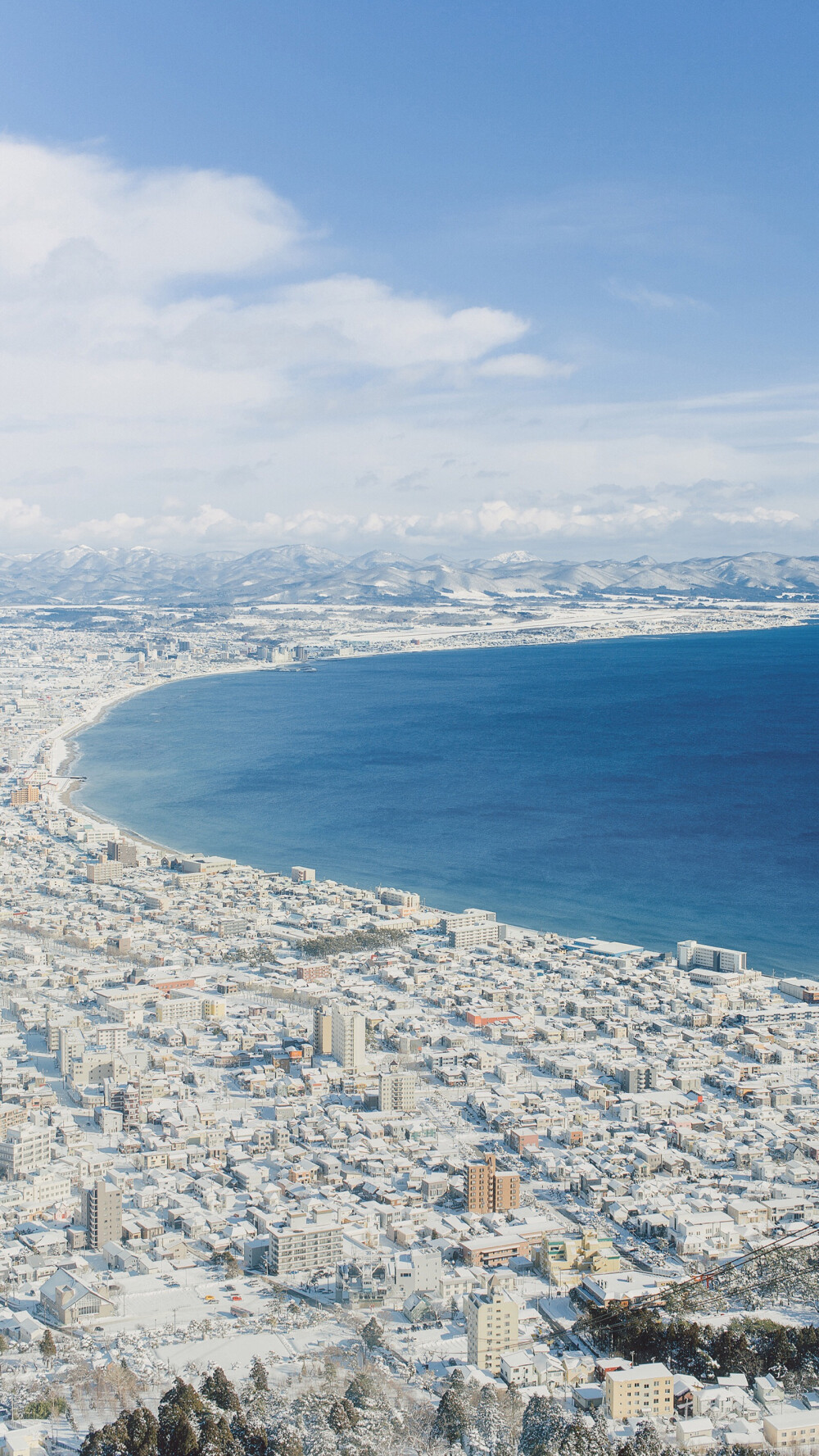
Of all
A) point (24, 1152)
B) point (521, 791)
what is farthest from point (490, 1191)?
point (521, 791)

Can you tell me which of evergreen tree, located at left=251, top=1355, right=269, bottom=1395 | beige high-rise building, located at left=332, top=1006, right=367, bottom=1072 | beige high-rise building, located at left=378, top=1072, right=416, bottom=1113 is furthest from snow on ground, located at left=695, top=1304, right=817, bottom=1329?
beige high-rise building, located at left=332, top=1006, right=367, bottom=1072

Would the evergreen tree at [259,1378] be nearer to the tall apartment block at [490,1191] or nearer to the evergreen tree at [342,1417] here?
the evergreen tree at [342,1417]

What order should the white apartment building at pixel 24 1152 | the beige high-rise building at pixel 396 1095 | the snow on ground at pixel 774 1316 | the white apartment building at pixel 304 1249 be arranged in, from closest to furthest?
the snow on ground at pixel 774 1316 → the white apartment building at pixel 304 1249 → the white apartment building at pixel 24 1152 → the beige high-rise building at pixel 396 1095

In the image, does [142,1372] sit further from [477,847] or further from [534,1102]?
[477,847]

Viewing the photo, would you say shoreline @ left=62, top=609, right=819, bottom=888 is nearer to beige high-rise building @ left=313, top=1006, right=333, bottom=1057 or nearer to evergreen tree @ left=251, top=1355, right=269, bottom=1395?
beige high-rise building @ left=313, top=1006, right=333, bottom=1057

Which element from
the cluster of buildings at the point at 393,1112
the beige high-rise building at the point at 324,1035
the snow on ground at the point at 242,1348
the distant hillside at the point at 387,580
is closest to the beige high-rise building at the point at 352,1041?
the cluster of buildings at the point at 393,1112

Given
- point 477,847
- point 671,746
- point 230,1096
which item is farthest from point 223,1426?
point 671,746
